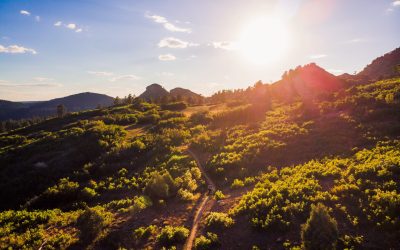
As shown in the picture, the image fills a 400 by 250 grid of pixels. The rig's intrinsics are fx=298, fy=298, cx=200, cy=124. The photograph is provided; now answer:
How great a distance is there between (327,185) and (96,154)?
32.5m

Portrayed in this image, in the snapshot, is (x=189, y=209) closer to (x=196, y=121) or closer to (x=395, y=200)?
(x=395, y=200)

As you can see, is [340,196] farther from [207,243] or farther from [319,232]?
[207,243]

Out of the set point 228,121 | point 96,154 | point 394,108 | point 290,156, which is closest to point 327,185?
point 290,156

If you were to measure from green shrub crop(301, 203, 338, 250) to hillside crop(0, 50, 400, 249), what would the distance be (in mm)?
73

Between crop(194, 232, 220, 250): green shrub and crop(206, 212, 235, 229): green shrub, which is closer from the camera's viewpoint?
crop(194, 232, 220, 250): green shrub

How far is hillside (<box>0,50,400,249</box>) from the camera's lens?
17125 millimetres

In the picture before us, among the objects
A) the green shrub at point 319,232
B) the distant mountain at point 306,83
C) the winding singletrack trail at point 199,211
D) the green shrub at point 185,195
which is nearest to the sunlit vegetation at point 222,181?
the green shrub at point 319,232

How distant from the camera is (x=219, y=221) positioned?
19.1 m

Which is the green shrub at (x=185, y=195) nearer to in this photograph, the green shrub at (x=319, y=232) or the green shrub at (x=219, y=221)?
the green shrub at (x=219, y=221)

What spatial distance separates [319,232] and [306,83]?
66.7 metres

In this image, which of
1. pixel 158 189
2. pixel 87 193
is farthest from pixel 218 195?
pixel 87 193

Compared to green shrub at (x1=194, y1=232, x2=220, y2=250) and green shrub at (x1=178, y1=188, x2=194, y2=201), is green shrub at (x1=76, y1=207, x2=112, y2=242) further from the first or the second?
green shrub at (x1=178, y1=188, x2=194, y2=201)

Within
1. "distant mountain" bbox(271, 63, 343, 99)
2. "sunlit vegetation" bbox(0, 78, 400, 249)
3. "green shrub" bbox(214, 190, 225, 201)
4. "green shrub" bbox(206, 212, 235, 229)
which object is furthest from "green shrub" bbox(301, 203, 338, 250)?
"distant mountain" bbox(271, 63, 343, 99)

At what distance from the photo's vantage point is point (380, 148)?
25.7 meters
